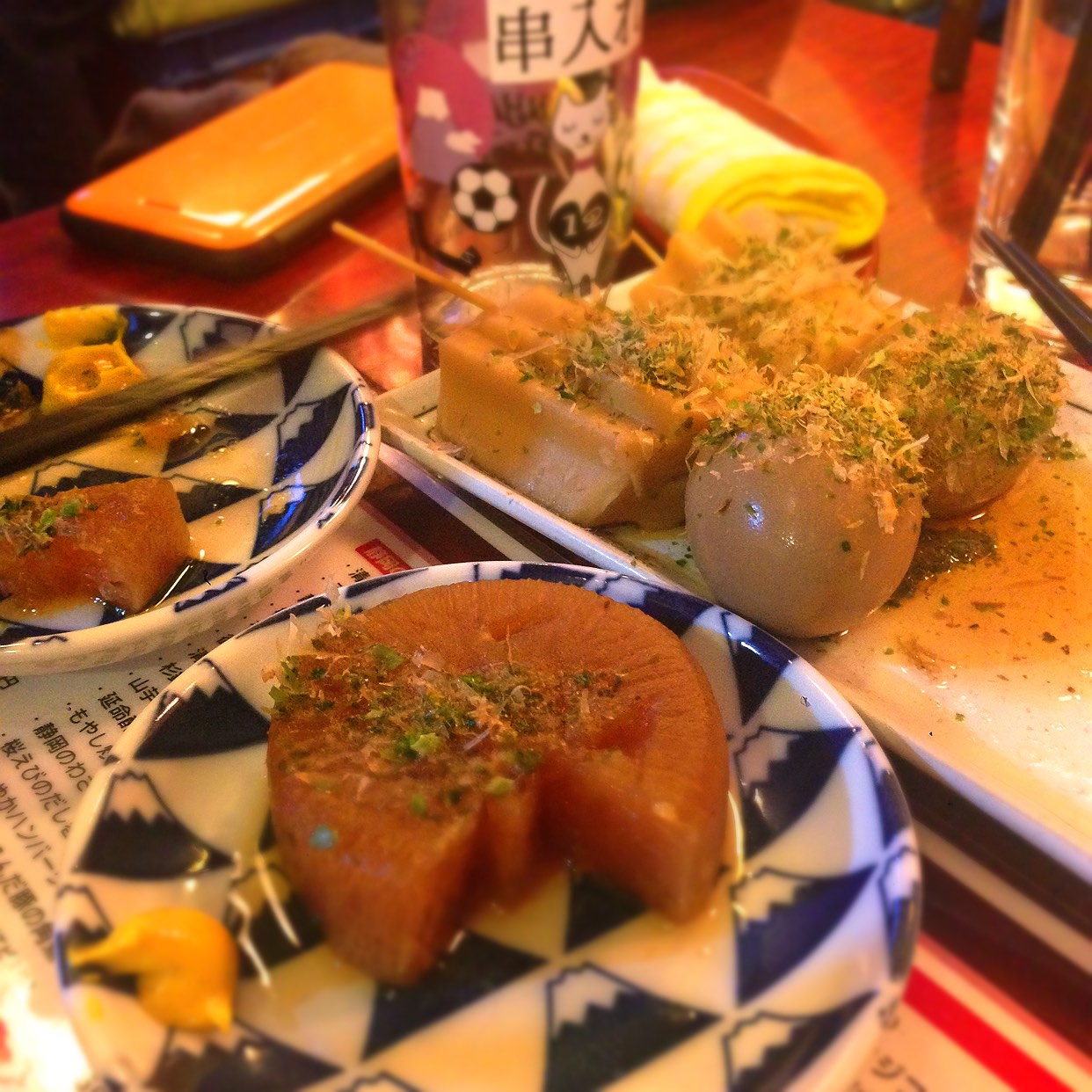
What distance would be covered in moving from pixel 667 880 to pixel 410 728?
10.3 inches

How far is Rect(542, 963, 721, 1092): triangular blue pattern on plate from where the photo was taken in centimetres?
70

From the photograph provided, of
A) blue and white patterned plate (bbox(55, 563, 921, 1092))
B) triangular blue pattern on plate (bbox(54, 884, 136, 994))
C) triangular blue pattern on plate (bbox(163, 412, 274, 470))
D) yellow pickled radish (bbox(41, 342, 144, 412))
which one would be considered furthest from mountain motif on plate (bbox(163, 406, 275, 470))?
triangular blue pattern on plate (bbox(54, 884, 136, 994))

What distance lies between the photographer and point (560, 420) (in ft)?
4.17

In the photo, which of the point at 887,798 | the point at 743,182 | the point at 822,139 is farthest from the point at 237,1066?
the point at 822,139

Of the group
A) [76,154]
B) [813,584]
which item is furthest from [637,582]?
[76,154]

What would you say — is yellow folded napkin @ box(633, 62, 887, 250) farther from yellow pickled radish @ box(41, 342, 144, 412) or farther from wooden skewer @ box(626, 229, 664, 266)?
yellow pickled radish @ box(41, 342, 144, 412)

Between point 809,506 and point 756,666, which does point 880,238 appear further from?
point 756,666

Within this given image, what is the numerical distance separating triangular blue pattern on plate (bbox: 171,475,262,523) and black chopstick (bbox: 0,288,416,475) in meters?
0.12

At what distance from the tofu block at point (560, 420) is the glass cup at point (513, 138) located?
1.05 feet

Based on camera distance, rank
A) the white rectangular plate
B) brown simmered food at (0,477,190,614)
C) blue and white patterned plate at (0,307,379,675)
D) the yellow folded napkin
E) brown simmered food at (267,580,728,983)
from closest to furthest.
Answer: brown simmered food at (267,580,728,983) < the white rectangular plate < blue and white patterned plate at (0,307,379,675) < brown simmered food at (0,477,190,614) < the yellow folded napkin

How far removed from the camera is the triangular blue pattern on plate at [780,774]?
86cm

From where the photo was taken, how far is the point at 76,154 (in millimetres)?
3555

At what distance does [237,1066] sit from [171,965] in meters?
0.09

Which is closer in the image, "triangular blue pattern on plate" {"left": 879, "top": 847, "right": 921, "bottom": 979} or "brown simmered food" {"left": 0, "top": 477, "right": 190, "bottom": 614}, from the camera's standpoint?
"triangular blue pattern on plate" {"left": 879, "top": 847, "right": 921, "bottom": 979}
